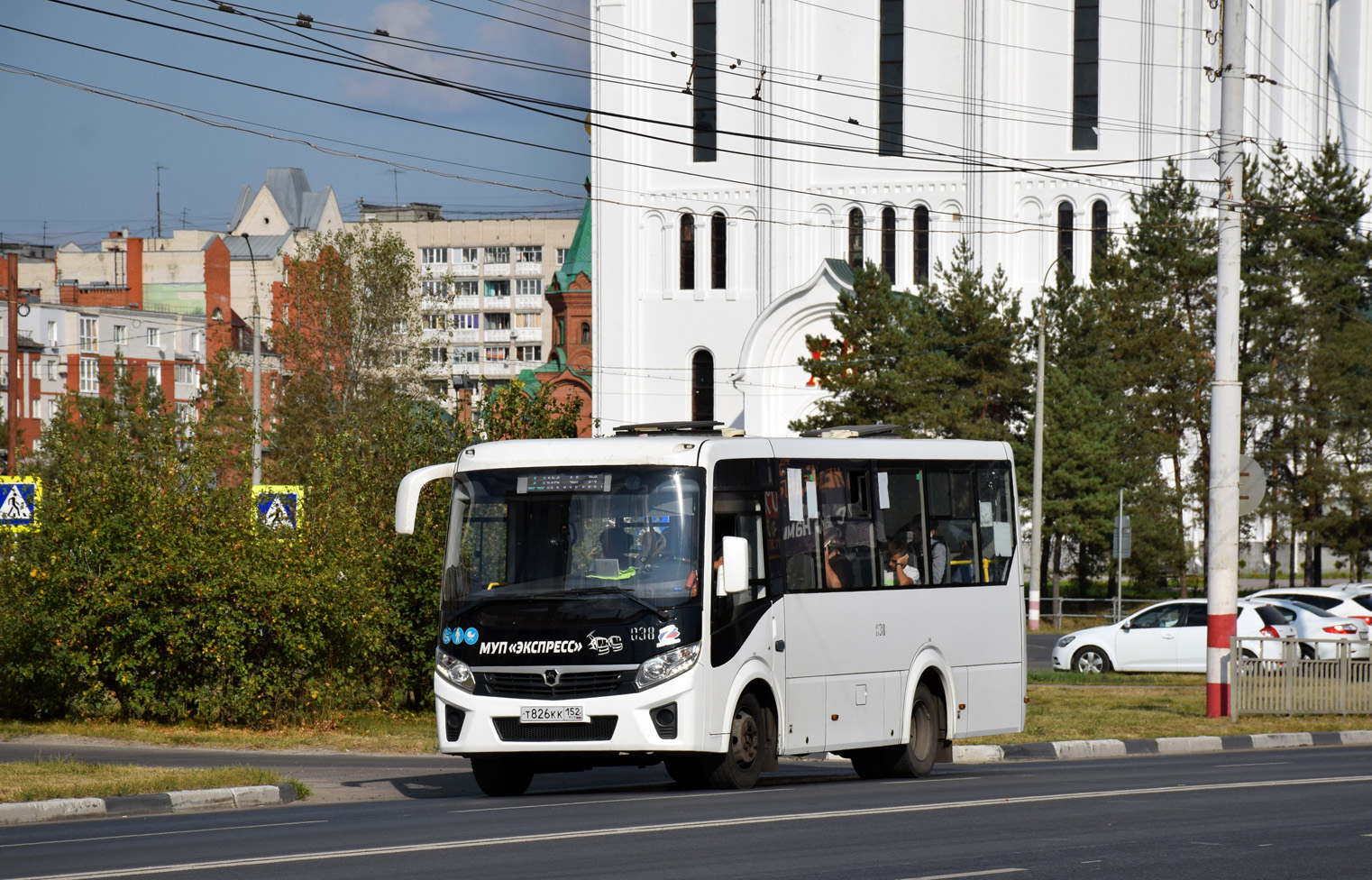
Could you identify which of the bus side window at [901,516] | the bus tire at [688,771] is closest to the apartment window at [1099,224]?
the bus side window at [901,516]

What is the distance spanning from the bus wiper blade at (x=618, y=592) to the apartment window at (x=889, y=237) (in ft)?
181

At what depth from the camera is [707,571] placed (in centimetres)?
1298

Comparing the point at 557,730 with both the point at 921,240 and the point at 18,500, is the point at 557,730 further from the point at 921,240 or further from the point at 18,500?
the point at 921,240

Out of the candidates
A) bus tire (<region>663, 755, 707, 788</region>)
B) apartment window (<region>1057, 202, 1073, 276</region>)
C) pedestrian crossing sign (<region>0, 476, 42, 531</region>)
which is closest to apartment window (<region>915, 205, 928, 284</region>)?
apartment window (<region>1057, 202, 1073, 276</region>)

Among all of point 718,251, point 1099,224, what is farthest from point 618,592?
point 718,251

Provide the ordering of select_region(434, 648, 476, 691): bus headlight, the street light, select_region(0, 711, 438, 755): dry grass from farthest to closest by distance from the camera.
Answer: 1. the street light
2. select_region(0, 711, 438, 755): dry grass
3. select_region(434, 648, 476, 691): bus headlight

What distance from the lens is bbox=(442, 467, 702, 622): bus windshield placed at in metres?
12.9

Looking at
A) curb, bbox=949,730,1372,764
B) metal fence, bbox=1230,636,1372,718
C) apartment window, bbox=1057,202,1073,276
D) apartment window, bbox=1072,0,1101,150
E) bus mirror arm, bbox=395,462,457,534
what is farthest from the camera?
apartment window, bbox=1072,0,1101,150

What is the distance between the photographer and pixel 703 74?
67.8 m

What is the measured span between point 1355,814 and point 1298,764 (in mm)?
5187

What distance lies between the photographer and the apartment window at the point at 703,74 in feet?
222

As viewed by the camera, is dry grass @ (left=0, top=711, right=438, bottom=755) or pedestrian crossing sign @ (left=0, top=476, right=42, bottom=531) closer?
dry grass @ (left=0, top=711, right=438, bottom=755)

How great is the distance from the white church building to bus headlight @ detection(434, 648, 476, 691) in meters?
49.8

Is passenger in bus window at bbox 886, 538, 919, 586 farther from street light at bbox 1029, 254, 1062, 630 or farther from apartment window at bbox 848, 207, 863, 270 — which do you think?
apartment window at bbox 848, 207, 863, 270
